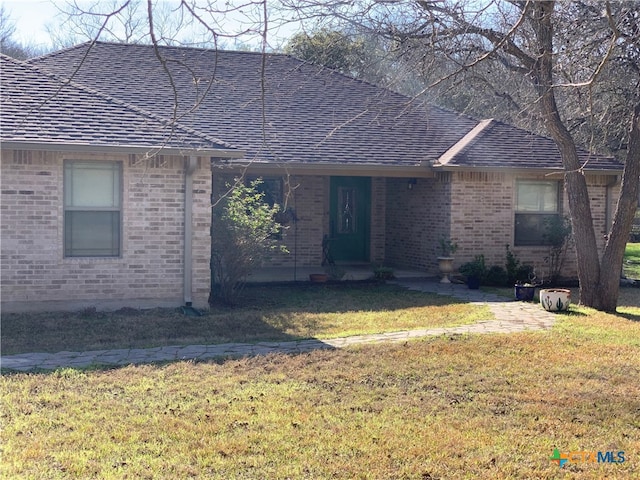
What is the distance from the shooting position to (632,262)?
2431cm

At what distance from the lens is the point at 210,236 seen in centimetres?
1261

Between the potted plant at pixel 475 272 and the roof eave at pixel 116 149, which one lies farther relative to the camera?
the potted plant at pixel 475 272

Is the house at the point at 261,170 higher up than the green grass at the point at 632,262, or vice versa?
the house at the point at 261,170

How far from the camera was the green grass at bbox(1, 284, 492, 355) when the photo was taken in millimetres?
9664

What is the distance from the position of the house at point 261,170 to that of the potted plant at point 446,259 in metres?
0.44

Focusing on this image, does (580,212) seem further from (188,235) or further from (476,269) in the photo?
(188,235)

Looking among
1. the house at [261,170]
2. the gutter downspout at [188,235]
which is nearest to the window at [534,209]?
the house at [261,170]

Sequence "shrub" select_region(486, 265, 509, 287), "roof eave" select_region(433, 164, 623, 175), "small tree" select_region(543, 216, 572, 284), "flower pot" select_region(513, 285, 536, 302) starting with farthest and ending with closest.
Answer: "small tree" select_region(543, 216, 572, 284) → "roof eave" select_region(433, 164, 623, 175) → "shrub" select_region(486, 265, 509, 287) → "flower pot" select_region(513, 285, 536, 302)

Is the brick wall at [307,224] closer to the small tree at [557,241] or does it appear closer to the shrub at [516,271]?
the shrub at [516,271]

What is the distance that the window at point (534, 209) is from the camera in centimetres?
1747

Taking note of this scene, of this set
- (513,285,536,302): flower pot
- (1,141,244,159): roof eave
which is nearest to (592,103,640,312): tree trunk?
(513,285,536,302): flower pot

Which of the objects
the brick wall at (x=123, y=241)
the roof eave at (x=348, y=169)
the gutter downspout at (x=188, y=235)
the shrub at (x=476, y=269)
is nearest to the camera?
the brick wall at (x=123, y=241)

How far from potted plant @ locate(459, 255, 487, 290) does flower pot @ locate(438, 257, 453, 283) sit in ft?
0.78

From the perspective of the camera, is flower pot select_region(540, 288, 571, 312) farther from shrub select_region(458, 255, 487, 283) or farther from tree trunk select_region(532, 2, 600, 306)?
shrub select_region(458, 255, 487, 283)
